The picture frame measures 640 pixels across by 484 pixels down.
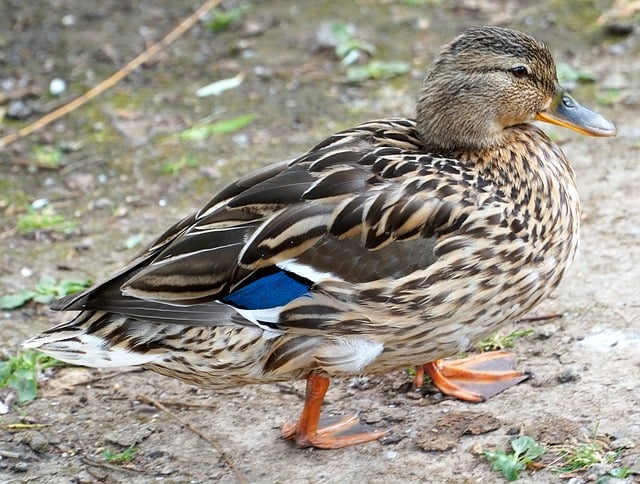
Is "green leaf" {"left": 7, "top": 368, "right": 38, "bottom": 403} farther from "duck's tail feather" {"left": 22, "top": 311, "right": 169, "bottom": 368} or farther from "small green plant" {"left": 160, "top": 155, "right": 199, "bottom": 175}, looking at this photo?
"small green plant" {"left": 160, "top": 155, "right": 199, "bottom": 175}

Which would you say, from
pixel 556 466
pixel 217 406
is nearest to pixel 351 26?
pixel 217 406

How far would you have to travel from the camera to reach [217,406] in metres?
4.59

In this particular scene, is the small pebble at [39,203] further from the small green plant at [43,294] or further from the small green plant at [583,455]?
the small green plant at [583,455]

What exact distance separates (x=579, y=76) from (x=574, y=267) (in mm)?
2241

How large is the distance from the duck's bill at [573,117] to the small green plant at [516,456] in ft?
4.47

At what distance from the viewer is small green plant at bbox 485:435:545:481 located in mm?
3754

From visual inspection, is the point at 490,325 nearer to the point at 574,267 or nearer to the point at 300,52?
the point at 574,267

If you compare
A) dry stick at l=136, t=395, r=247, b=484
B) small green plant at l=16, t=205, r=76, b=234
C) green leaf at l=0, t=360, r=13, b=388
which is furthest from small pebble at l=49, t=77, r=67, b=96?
dry stick at l=136, t=395, r=247, b=484

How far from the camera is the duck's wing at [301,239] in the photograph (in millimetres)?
3924

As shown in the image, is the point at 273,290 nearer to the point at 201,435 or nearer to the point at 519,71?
the point at 201,435

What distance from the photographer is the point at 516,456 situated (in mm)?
3803

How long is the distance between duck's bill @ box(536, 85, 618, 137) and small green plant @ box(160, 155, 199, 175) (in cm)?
275

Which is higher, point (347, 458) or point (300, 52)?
point (300, 52)

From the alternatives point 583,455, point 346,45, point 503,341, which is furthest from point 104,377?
point 346,45
